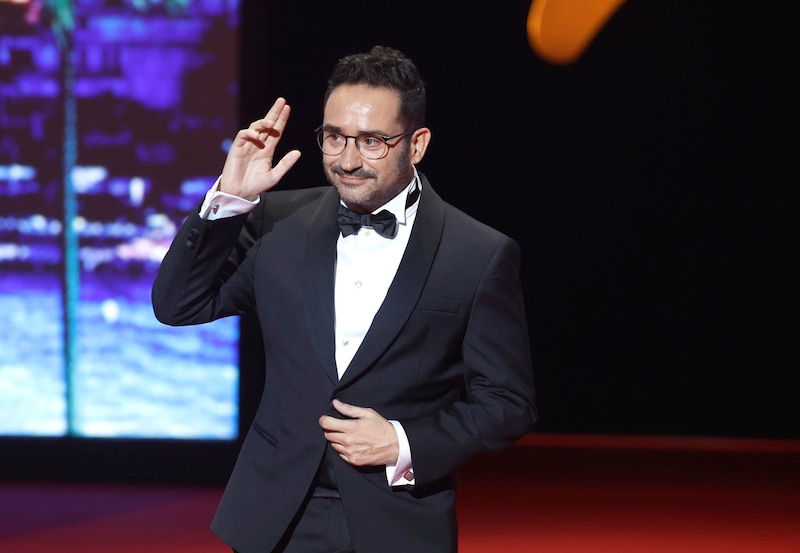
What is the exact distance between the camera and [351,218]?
190 centimetres

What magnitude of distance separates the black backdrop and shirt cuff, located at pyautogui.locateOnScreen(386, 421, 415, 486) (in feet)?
13.7

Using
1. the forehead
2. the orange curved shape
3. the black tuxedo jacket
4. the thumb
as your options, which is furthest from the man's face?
the orange curved shape

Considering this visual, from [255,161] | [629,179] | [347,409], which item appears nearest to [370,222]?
[255,161]

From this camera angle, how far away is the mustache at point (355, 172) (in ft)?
5.96

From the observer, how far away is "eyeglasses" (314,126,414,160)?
1818 millimetres

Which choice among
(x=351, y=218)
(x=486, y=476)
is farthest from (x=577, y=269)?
(x=351, y=218)

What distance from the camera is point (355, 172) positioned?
1828mm

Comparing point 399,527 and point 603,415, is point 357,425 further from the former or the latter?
point 603,415

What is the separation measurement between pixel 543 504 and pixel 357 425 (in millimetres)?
3355

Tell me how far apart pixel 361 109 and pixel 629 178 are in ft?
15.6

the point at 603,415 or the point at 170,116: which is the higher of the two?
the point at 170,116

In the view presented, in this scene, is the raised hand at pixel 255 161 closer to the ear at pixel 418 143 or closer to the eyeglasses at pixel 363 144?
the eyeglasses at pixel 363 144

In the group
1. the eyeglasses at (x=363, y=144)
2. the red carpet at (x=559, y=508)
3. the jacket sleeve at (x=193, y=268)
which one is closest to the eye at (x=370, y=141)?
the eyeglasses at (x=363, y=144)

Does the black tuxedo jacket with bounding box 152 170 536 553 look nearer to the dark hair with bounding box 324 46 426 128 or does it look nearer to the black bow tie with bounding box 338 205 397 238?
the black bow tie with bounding box 338 205 397 238
